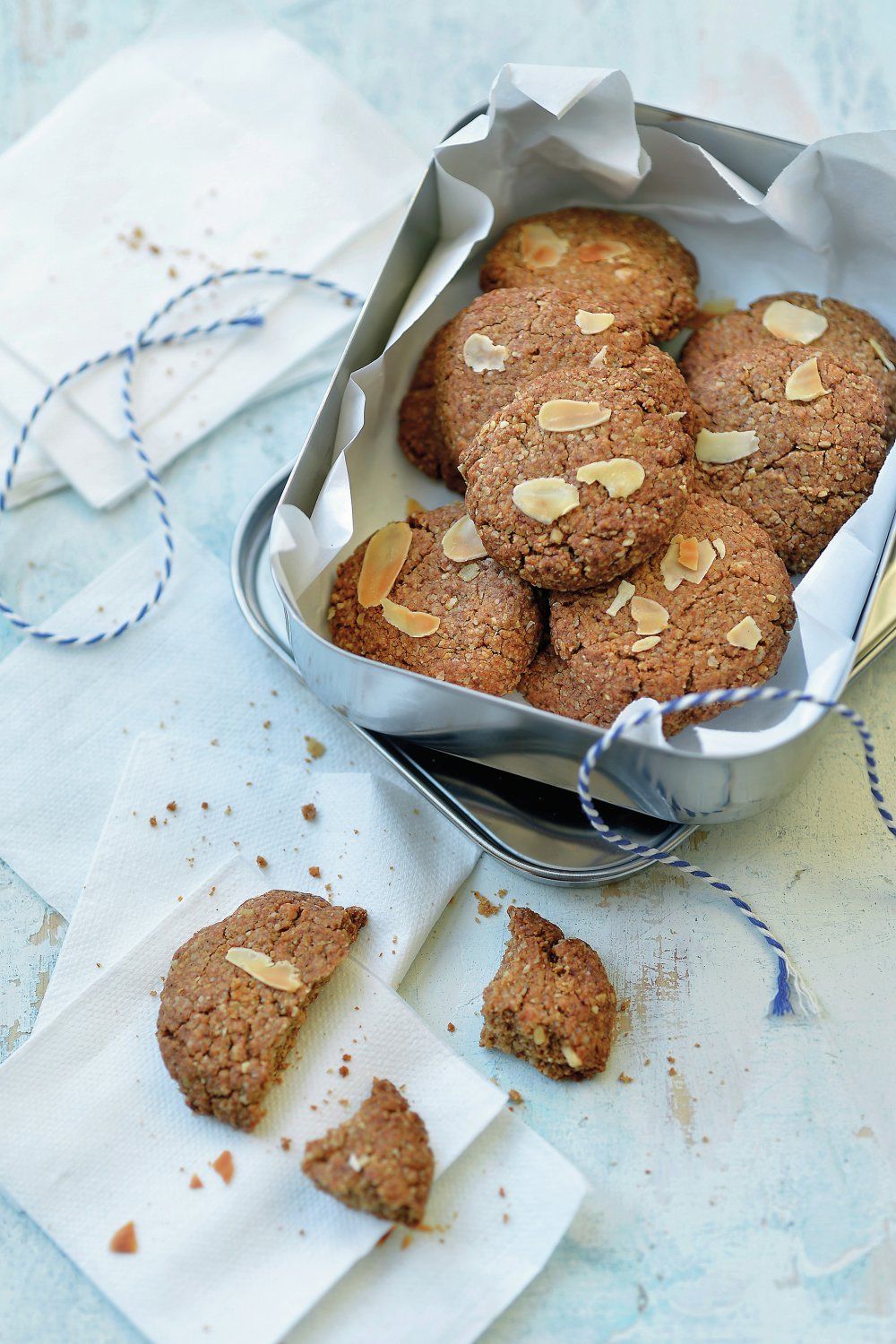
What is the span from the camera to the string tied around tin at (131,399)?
1.63 meters

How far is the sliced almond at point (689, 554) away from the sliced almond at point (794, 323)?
0.33 meters

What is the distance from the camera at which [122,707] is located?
1.60 m

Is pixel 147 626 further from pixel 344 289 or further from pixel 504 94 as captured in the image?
pixel 504 94

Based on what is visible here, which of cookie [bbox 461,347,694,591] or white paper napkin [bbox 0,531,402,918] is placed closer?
cookie [bbox 461,347,694,591]

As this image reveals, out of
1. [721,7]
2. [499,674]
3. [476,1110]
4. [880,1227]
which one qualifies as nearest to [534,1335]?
[476,1110]

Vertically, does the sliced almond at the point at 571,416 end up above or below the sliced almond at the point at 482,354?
below

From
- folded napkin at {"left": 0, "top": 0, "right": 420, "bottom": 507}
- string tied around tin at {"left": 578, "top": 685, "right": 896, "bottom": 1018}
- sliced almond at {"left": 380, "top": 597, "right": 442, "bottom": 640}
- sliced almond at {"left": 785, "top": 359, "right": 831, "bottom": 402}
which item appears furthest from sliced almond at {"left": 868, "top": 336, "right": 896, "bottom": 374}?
folded napkin at {"left": 0, "top": 0, "right": 420, "bottom": 507}

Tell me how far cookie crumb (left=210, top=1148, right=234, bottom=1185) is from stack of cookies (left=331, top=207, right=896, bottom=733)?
61cm

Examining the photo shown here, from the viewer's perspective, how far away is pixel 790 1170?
1.34 m

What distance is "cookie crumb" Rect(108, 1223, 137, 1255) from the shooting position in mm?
1310

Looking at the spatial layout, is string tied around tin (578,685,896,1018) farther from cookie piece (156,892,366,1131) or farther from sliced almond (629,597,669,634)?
cookie piece (156,892,366,1131)

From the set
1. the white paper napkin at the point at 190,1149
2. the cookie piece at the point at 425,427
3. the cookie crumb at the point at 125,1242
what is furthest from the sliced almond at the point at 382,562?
the cookie crumb at the point at 125,1242

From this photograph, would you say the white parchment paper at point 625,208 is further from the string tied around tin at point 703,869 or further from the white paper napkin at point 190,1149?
the white paper napkin at point 190,1149

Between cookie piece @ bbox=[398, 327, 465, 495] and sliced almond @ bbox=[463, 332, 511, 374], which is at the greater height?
sliced almond @ bbox=[463, 332, 511, 374]
